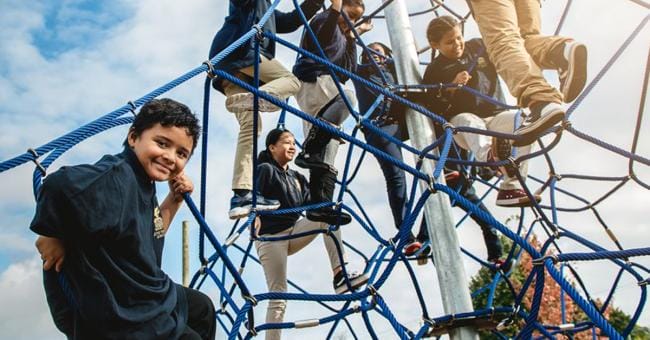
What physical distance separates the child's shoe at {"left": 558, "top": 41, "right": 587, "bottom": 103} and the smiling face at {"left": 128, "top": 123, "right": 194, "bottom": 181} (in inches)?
43.2

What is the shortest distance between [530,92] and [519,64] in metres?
0.11

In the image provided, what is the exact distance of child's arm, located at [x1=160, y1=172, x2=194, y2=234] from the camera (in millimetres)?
1382

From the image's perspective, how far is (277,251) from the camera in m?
2.48

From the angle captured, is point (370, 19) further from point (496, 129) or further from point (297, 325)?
point (297, 325)

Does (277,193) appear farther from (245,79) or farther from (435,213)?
(435,213)

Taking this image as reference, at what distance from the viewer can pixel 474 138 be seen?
212 centimetres

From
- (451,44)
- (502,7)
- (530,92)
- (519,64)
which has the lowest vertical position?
(530,92)

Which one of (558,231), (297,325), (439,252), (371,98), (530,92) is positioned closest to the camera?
(530,92)

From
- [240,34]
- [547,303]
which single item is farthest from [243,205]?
[547,303]

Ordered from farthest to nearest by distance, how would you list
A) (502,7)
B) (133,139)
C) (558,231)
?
(558,231) < (502,7) < (133,139)

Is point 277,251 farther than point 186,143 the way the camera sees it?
Yes

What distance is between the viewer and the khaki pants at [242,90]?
2182 mm

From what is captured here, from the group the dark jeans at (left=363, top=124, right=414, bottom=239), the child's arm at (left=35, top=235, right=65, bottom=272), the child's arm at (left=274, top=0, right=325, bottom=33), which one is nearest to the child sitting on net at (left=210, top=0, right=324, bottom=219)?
the child's arm at (left=274, top=0, right=325, bottom=33)

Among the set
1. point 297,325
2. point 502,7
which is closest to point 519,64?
point 502,7
